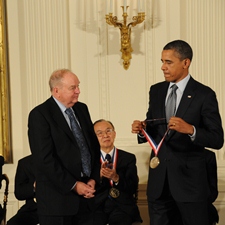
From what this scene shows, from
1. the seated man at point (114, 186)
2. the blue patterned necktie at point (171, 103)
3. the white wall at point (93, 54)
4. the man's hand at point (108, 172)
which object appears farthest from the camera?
the white wall at point (93, 54)

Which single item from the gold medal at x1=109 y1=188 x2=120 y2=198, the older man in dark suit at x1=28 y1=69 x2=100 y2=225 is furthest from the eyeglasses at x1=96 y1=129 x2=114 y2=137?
the older man in dark suit at x1=28 y1=69 x2=100 y2=225

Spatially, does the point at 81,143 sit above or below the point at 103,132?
above

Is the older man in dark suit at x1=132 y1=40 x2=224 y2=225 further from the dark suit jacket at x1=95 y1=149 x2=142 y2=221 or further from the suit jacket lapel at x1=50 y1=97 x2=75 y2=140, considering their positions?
the dark suit jacket at x1=95 y1=149 x2=142 y2=221

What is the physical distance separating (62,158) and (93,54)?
8.38ft

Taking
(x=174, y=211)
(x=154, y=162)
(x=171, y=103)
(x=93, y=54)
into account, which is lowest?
(x=174, y=211)

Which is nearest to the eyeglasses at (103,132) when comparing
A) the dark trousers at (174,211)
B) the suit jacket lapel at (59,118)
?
the dark trousers at (174,211)

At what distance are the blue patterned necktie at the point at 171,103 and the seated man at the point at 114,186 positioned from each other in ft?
3.61

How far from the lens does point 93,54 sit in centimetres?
652

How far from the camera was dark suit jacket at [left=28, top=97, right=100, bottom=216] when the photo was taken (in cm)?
407

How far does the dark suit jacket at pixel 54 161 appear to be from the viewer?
407cm

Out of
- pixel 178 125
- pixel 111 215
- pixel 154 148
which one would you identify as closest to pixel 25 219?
pixel 111 215

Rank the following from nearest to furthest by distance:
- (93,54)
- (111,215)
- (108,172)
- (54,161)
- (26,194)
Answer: (54,161) → (108,172) → (111,215) → (26,194) → (93,54)

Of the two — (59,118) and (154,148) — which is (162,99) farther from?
(59,118)

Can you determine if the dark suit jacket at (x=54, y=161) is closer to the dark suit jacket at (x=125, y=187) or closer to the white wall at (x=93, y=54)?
the dark suit jacket at (x=125, y=187)
